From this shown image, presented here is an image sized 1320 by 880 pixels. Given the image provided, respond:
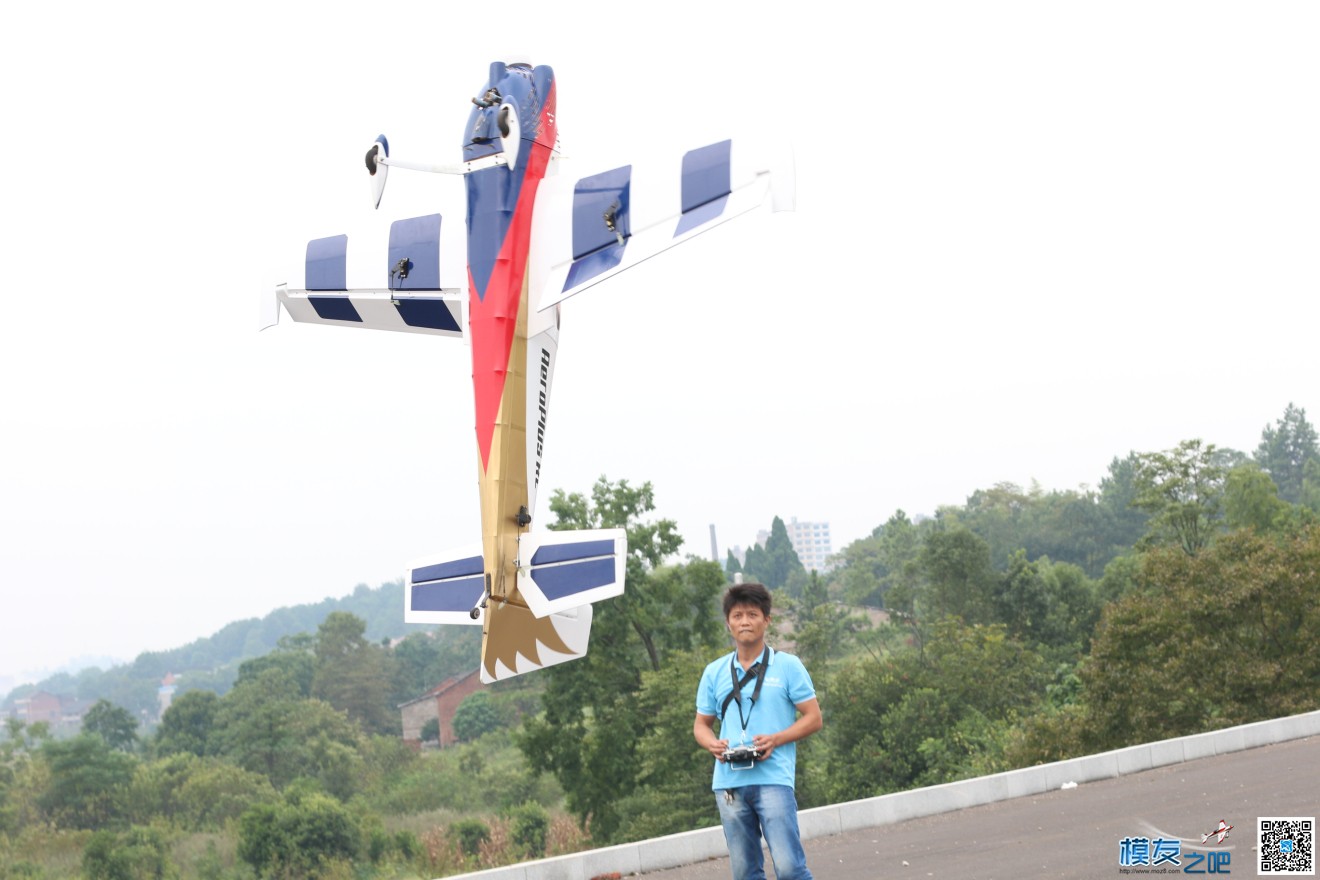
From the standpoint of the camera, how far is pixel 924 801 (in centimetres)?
1109

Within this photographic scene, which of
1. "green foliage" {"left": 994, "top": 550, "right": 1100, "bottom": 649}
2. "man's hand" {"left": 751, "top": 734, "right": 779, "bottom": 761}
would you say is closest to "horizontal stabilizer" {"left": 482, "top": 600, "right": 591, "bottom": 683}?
"man's hand" {"left": 751, "top": 734, "right": 779, "bottom": 761}

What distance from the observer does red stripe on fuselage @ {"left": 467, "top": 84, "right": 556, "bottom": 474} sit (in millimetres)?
9875

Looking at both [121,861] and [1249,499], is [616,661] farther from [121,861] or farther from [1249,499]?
[1249,499]

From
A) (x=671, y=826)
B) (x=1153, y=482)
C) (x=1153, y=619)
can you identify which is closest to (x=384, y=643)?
(x=1153, y=482)

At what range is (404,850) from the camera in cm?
5441

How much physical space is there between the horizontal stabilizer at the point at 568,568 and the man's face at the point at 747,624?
4.01 m

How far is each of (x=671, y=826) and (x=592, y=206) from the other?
28906mm

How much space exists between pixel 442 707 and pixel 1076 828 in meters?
108

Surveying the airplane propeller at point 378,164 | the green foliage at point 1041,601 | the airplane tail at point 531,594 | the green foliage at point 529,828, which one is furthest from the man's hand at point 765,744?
the green foliage at point 1041,601

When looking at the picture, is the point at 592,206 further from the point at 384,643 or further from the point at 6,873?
the point at 384,643

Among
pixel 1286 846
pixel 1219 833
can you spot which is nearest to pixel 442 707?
pixel 1219 833

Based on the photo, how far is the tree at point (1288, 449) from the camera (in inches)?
6211

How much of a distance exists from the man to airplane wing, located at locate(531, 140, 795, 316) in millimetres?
4398

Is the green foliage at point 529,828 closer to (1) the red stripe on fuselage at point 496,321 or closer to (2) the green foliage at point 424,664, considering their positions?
(1) the red stripe on fuselage at point 496,321
